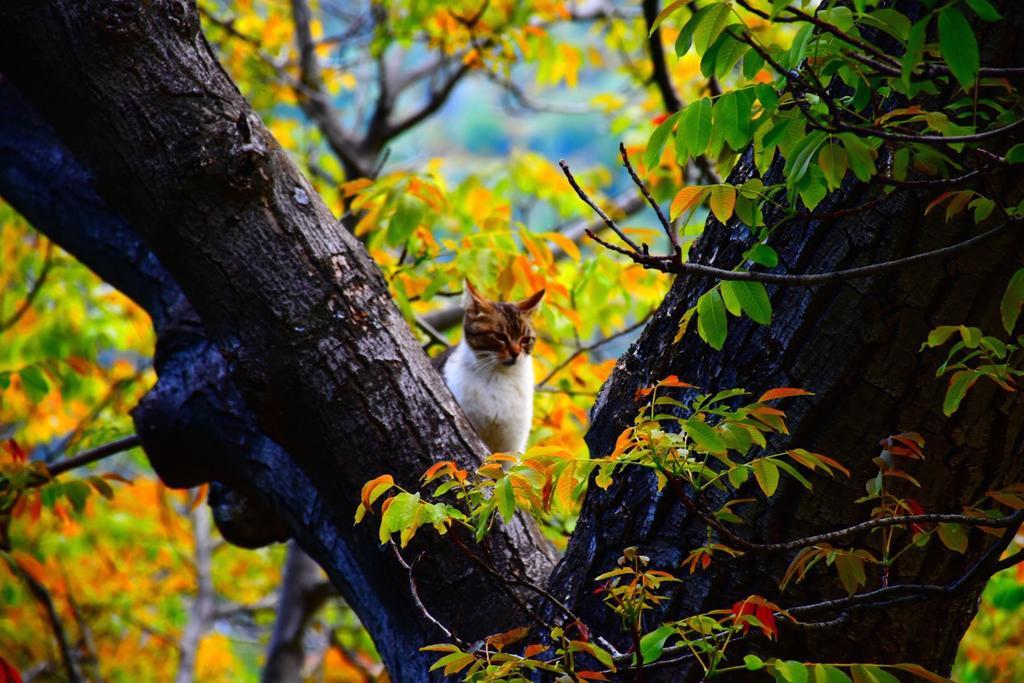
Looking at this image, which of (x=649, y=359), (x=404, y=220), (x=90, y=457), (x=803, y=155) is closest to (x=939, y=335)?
(x=803, y=155)

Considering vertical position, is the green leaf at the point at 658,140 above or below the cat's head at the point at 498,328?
below

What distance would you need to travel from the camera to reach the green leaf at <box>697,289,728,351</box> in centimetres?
164

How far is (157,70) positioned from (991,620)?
6.42 meters

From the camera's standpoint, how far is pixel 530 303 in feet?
13.5

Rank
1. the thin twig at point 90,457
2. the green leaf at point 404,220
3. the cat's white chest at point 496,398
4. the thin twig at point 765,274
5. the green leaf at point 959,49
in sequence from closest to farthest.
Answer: the green leaf at point 959,49 < the thin twig at point 765,274 < the thin twig at point 90,457 < the green leaf at point 404,220 < the cat's white chest at point 496,398

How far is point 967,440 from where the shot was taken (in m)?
1.78

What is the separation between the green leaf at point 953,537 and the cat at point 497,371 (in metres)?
2.45

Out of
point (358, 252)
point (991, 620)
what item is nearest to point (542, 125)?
point (991, 620)

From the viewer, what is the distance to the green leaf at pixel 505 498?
1.71m

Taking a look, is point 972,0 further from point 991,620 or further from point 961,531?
point 991,620

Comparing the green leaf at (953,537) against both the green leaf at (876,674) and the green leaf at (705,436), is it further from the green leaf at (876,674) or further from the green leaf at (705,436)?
the green leaf at (705,436)

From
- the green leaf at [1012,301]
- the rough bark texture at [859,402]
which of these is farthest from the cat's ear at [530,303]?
the green leaf at [1012,301]

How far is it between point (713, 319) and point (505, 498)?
1.77ft

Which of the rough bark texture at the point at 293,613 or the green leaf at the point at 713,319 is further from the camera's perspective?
the rough bark texture at the point at 293,613
